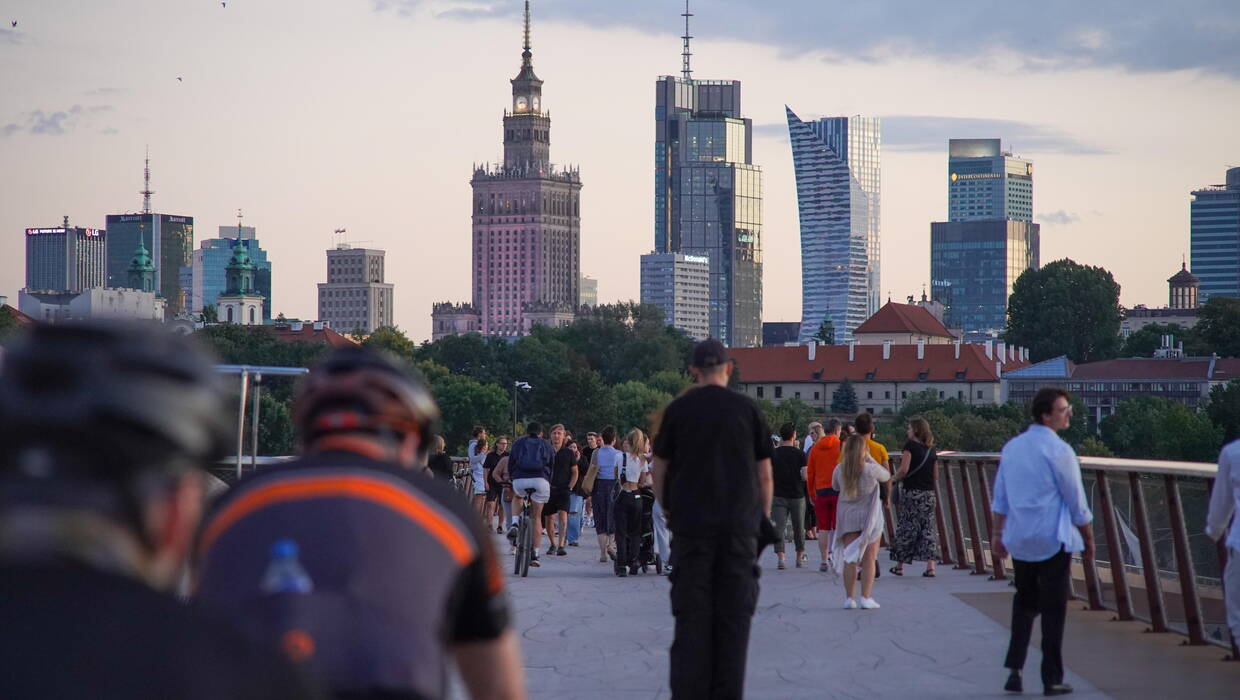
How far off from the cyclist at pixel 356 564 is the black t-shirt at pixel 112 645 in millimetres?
714

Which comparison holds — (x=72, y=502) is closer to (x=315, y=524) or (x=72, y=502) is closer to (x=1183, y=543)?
(x=315, y=524)

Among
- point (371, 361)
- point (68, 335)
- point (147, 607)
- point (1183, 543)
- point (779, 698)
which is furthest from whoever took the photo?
point (1183, 543)

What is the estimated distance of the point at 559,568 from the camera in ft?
59.6

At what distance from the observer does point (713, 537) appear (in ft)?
24.9

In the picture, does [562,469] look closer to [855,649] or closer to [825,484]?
[825,484]

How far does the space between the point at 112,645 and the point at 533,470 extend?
54.2 ft

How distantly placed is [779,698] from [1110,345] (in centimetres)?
15691

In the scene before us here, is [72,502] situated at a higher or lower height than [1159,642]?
higher

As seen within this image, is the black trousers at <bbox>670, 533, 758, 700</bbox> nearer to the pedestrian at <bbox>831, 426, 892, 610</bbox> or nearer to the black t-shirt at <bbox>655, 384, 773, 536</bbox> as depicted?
the black t-shirt at <bbox>655, 384, 773, 536</bbox>

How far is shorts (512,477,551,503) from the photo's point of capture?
696 inches

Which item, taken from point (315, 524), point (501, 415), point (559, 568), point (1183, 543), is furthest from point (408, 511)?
point (501, 415)

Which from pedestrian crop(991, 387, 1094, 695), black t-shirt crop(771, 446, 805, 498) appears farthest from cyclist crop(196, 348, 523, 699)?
black t-shirt crop(771, 446, 805, 498)

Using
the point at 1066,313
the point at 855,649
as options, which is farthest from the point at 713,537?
the point at 1066,313

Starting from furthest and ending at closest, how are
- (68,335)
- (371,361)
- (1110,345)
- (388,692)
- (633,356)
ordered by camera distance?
(1110,345)
(633,356)
(371,361)
(388,692)
(68,335)
